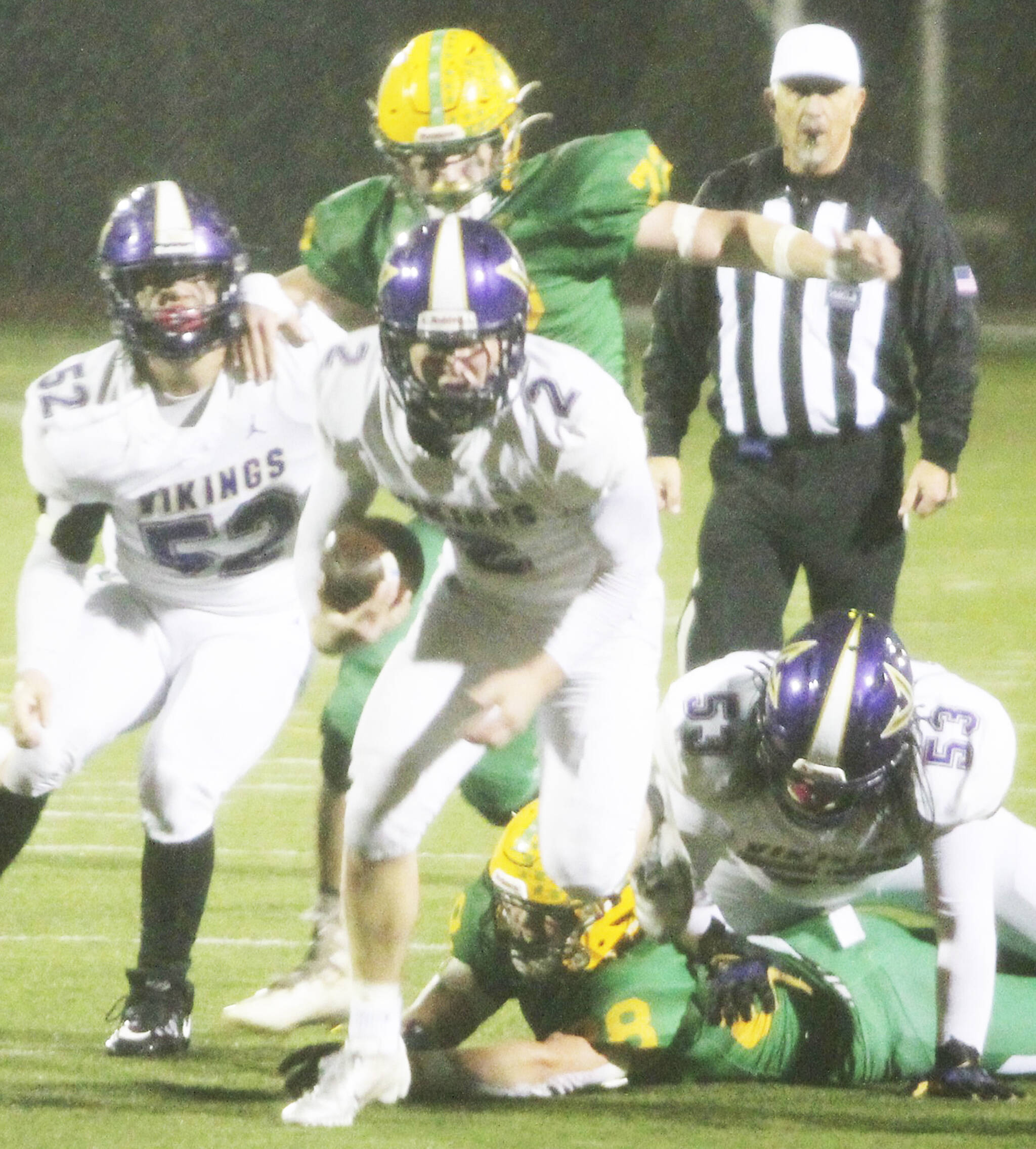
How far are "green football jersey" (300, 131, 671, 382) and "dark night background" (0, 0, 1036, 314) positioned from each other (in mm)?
15407

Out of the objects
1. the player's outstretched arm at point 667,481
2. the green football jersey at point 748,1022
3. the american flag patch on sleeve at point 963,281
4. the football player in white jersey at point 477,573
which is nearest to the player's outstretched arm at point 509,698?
the football player in white jersey at point 477,573

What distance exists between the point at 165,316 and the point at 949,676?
146 centimetres

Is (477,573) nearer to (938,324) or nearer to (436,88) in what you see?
(436,88)

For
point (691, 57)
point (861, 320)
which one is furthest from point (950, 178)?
point (861, 320)

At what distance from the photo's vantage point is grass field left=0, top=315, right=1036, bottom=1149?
10.7 feet

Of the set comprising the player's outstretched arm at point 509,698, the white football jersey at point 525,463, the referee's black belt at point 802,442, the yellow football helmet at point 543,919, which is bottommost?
the yellow football helmet at point 543,919

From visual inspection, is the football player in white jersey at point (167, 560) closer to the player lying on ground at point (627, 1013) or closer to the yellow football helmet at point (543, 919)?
the player lying on ground at point (627, 1013)

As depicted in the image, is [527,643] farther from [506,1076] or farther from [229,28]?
[229,28]

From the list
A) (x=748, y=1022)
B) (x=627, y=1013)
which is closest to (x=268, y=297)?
(x=627, y=1013)

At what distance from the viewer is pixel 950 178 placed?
66.2 ft

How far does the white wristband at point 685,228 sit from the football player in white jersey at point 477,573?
0.66 meters

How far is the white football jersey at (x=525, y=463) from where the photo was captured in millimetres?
3311

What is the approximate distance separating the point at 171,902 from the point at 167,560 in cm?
62

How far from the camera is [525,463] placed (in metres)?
3.33
